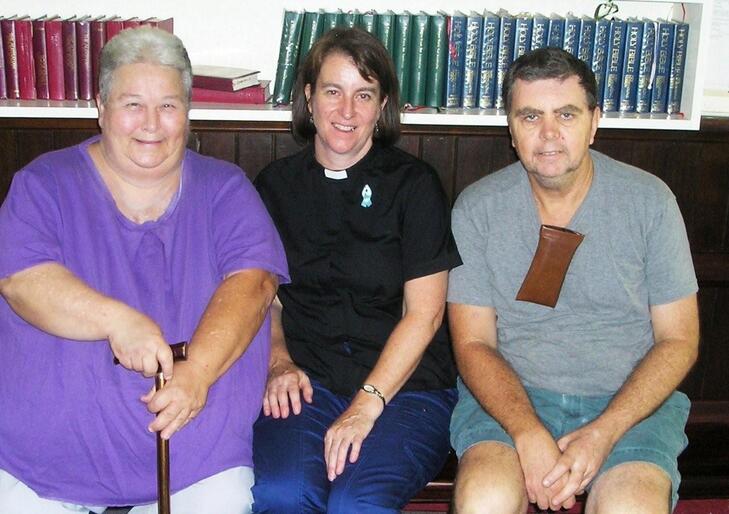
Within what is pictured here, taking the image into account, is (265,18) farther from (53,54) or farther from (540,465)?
(540,465)

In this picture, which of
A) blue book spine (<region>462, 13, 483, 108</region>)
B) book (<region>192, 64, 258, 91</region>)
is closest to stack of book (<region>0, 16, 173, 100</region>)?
book (<region>192, 64, 258, 91</region>)

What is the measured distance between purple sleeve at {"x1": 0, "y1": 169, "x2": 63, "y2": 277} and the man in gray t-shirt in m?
0.88

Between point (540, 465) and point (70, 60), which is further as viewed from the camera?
point (70, 60)

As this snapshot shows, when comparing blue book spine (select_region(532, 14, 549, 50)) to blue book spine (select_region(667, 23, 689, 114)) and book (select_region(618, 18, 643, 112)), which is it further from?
blue book spine (select_region(667, 23, 689, 114))

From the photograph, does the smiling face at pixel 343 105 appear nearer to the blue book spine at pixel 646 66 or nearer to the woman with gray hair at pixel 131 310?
the woman with gray hair at pixel 131 310

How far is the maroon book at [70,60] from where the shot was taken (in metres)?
2.67

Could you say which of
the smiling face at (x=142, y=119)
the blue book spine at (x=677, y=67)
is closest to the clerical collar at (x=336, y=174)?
the smiling face at (x=142, y=119)

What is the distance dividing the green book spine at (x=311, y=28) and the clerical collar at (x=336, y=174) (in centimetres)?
50

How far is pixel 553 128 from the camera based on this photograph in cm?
215

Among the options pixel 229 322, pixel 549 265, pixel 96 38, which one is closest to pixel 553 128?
pixel 549 265

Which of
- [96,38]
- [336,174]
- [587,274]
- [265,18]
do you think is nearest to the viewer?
[587,274]

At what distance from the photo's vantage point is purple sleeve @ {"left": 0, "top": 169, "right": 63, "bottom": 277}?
1978 mm

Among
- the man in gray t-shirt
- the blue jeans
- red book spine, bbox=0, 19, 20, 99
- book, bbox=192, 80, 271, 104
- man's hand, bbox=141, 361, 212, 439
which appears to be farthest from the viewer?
book, bbox=192, 80, 271, 104

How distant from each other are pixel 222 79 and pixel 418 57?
54cm
